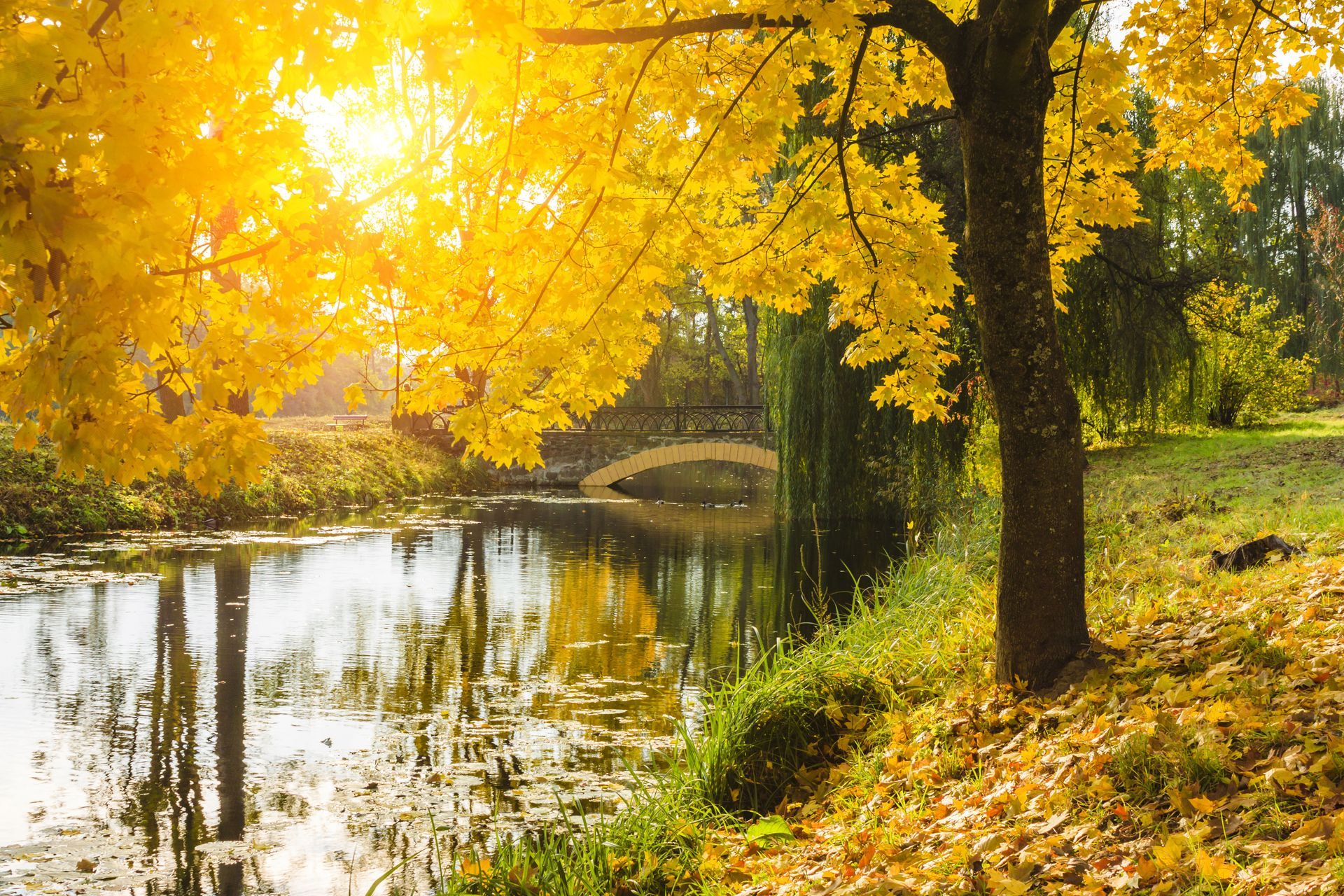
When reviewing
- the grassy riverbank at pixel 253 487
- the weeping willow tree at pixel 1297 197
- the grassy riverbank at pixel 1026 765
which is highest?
the weeping willow tree at pixel 1297 197

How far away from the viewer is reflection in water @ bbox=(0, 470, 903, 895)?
479 centimetres

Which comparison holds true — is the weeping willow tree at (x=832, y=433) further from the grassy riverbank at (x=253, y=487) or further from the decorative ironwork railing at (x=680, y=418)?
the decorative ironwork railing at (x=680, y=418)

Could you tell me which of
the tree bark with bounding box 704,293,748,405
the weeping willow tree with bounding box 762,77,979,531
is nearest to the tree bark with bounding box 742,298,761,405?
the tree bark with bounding box 704,293,748,405

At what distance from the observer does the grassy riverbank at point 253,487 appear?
13758 millimetres

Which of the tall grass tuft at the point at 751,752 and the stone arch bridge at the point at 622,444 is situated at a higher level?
the stone arch bridge at the point at 622,444

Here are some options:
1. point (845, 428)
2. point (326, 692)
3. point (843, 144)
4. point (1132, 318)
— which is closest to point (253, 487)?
point (845, 428)

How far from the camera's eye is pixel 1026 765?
3.71m

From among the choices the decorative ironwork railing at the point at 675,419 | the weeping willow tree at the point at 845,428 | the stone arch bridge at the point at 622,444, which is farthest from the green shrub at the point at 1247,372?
the stone arch bridge at the point at 622,444

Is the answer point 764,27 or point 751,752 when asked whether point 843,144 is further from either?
point 751,752

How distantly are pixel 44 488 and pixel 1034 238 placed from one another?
13.9m

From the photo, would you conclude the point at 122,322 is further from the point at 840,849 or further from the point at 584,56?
the point at 840,849

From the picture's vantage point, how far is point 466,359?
14.9ft

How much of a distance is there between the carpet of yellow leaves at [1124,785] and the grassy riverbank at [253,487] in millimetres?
5490

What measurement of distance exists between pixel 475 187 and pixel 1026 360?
7.87ft
